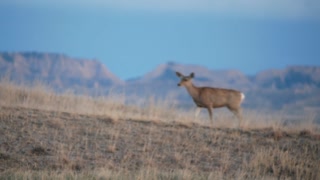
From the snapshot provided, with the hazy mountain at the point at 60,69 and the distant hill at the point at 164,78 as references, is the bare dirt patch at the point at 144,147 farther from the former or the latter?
the hazy mountain at the point at 60,69

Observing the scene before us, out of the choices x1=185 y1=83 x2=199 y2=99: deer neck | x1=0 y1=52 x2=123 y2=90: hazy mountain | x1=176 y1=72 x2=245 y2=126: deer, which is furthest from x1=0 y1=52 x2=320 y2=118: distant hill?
x1=185 y1=83 x2=199 y2=99: deer neck

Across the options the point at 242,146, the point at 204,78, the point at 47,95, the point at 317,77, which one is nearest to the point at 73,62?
the point at 204,78

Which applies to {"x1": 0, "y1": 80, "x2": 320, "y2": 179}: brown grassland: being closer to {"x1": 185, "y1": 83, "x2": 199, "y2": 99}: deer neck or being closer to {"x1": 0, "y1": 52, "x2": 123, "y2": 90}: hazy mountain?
{"x1": 185, "y1": 83, "x2": 199, "y2": 99}: deer neck

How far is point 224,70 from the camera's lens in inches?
4993

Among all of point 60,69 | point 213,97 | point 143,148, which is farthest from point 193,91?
point 60,69

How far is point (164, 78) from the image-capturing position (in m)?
122

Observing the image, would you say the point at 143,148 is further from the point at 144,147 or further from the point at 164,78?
the point at 164,78

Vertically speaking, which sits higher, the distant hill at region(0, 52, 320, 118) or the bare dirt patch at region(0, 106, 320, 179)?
the distant hill at region(0, 52, 320, 118)

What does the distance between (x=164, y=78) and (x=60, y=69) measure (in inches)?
727

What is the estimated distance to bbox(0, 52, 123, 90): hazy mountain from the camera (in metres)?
115

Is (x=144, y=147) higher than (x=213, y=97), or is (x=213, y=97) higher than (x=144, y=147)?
(x=213, y=97)

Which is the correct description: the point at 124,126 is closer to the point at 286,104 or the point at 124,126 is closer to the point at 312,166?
the point at 312,166

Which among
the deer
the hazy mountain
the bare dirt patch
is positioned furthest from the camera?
the hazy mountain

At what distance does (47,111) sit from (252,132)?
581 cm
